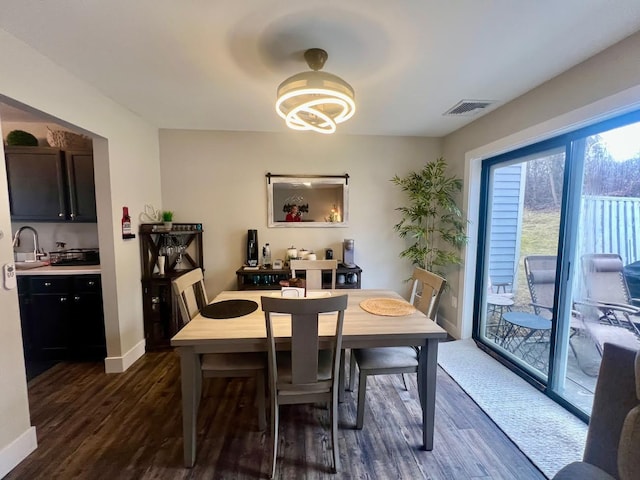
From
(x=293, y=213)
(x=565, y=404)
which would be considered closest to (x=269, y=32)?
(x=293, y=213)

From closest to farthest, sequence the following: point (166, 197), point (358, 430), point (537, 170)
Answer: point (358, 430) → point (537, 170) → point (166, 197)

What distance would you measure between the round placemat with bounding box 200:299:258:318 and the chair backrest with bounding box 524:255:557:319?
7.84 feet

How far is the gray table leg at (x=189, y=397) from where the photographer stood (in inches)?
64.2

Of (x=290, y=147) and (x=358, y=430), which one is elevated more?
(x=290, y=147)

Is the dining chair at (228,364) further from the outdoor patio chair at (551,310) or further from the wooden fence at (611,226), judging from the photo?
the wooden fence at (611,226)

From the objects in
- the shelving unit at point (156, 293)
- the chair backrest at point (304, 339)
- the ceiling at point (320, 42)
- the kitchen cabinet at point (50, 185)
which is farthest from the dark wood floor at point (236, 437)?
the ceiling at point (320, 42)

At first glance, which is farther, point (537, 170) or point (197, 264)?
point (197, 264)

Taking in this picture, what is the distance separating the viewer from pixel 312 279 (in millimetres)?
2736

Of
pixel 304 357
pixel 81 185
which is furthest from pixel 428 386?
pixel 81 185

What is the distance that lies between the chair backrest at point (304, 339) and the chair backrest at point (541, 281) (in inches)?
76.7

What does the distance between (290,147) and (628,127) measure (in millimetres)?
2944

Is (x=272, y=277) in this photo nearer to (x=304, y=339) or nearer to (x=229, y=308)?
(x=229, y=308)

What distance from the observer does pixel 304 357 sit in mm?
1591

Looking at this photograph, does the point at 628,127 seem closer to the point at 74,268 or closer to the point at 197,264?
the point at 197,264
